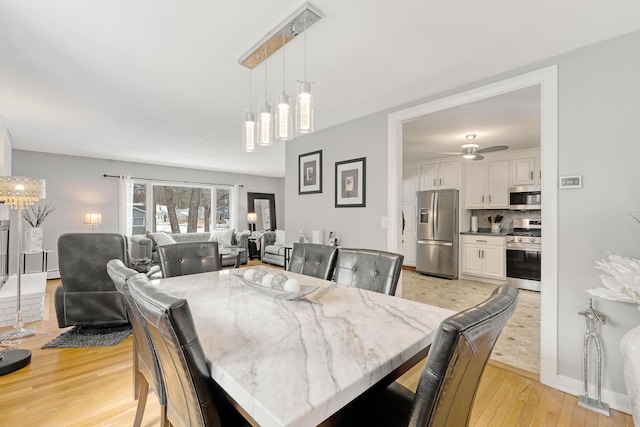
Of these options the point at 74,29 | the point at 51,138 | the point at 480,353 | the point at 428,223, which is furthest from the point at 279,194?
the point at 480,353

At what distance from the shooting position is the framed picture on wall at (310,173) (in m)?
3.87

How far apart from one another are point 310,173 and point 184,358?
3302mm

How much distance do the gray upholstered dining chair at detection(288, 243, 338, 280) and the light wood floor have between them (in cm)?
99

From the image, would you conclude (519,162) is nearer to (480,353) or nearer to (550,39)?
(550,39)

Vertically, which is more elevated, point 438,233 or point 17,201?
point 17,201

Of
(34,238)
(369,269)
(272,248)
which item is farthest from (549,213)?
(34,238)

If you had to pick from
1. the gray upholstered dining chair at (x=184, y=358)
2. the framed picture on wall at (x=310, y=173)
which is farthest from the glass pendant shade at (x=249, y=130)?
the framed picture on wall at (x=310, y=173)

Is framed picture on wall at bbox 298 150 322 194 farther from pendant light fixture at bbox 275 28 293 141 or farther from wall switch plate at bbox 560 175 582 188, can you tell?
wall switch plate at bbox 560 175 582 188

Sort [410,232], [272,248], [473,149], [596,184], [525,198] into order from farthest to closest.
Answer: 1. [272,248]
2. [410,232]
3. [525,198]
4. [473,149]
5. [596,184]

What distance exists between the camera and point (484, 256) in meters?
5.17

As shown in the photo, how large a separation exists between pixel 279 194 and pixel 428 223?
4855 millimetres

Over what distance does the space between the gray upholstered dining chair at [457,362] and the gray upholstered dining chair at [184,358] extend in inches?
15.5

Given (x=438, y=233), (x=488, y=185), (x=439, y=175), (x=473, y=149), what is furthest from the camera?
(x=439, y=175)

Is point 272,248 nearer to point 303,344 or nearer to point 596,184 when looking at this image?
point 596,184
